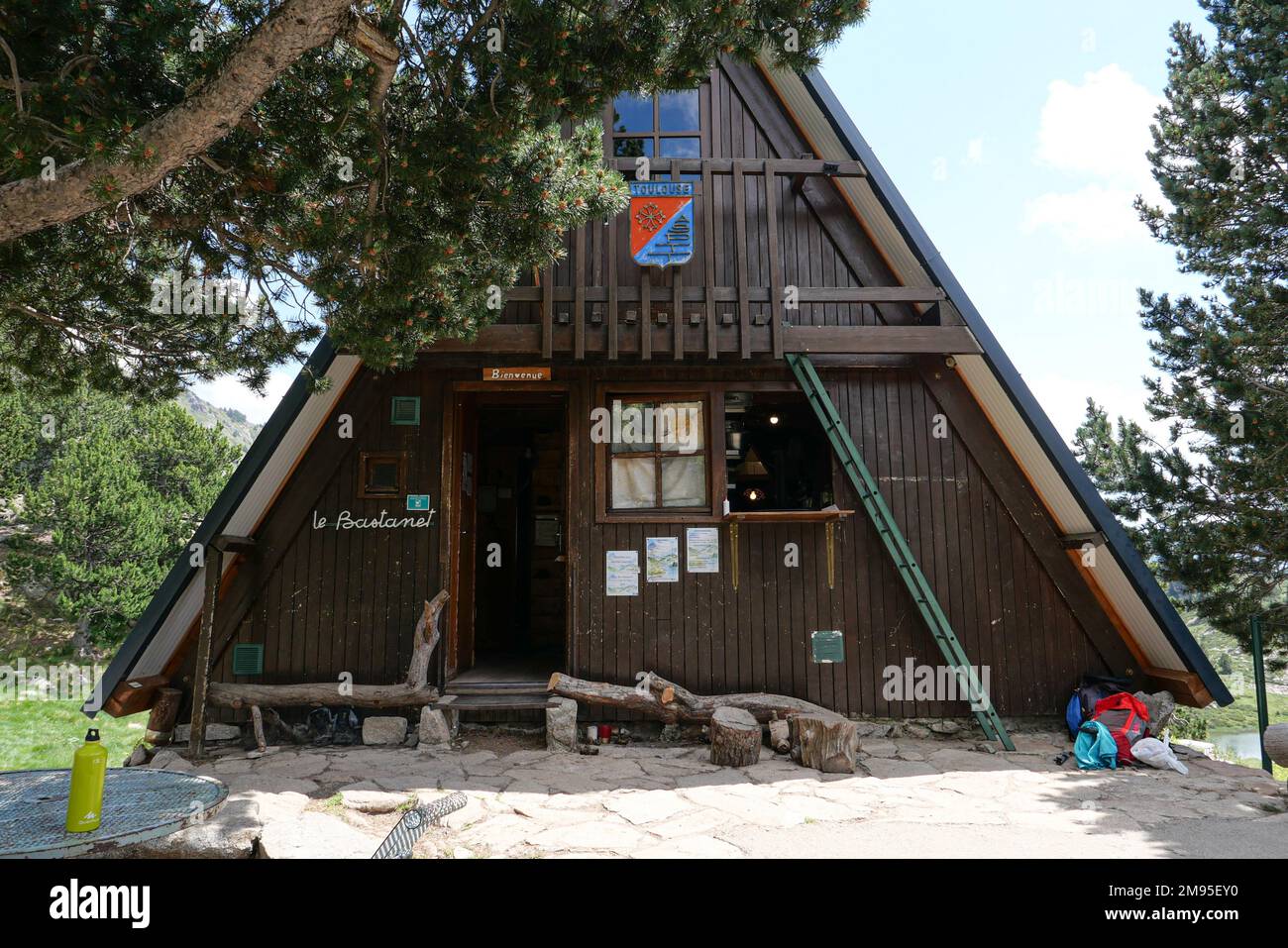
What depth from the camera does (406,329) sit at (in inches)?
208

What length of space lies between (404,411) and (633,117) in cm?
401

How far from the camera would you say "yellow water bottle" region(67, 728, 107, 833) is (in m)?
2.71

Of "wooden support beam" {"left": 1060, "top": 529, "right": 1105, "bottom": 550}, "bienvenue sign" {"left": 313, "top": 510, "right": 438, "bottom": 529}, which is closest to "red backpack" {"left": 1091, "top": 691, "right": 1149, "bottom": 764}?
"wooden support beam" {"left": 1060, "top": 529, "right": 1105, "bottom": 550}

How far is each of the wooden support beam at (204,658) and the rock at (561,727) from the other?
2994 millimetres

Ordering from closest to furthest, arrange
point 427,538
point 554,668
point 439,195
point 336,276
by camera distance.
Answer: point 439,195
point 336,276
point 427,538
point 554,668

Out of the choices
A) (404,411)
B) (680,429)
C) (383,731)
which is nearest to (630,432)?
(680,429)

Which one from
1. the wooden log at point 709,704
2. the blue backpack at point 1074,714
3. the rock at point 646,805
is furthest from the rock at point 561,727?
the blue backpack at point 1074,714

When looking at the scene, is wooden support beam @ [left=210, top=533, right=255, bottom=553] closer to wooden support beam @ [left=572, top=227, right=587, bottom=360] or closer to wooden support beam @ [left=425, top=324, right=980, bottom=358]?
wooden support beam @ [left=425, top=324, right=980, bottom=358]

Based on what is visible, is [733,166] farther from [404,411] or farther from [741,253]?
[404,411]

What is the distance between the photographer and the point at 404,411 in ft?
23.9

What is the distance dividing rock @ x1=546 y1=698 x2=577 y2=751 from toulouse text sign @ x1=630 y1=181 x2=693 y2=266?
14.2 feet

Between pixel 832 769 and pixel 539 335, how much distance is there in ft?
15.2

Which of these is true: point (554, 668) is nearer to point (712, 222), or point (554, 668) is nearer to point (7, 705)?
point (712, 222)
